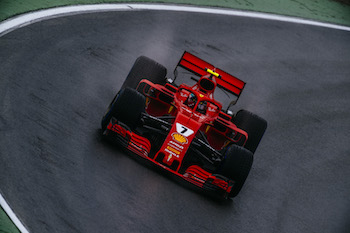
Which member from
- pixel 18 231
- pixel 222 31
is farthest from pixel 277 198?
pixel 222 31

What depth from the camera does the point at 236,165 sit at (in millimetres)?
8039

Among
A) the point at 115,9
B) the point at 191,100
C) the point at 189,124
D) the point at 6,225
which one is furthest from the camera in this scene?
the point at 115,9

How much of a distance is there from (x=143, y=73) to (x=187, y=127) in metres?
1.55

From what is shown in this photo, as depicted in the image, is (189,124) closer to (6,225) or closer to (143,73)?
(143,73)

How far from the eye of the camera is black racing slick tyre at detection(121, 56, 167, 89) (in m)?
9.27

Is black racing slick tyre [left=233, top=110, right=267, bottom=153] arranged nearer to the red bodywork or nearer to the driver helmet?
the red bodywork

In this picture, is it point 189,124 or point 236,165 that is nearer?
point 236,165

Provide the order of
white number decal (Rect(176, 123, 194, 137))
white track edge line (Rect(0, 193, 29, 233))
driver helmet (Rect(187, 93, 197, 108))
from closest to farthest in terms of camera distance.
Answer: white track edge line (Rect(0, 193, 29, 233))
white number decal (Rect(176, 123, 194, 137))
driver helmet (Rect(187, 93, 197, 108))

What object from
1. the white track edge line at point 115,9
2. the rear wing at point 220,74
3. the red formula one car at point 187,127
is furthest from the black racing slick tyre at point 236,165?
the white track edge line at point 115,9

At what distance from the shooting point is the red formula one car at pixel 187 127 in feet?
26.4

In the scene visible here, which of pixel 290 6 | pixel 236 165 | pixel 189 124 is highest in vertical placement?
pixel 290 6

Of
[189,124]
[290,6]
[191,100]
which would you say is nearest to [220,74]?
[191,100]

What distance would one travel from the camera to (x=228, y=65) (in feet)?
40.2

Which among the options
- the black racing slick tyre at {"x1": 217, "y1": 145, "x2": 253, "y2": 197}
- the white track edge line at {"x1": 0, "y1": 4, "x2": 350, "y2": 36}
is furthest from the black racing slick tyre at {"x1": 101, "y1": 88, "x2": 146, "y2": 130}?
the white track edge line at {"x1": 0, "y1": 4, "x2": 350, "y2": 36}
